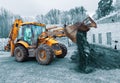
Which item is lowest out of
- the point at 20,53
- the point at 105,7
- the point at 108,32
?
the point at 20,53

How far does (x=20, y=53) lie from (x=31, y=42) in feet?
2.90

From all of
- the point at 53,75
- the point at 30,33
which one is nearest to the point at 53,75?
the point at 53,75

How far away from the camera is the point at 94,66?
32.9 feet

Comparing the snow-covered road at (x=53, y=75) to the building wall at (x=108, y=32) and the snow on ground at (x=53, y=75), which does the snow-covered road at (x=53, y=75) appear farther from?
the building wall at (x=108, y=32)

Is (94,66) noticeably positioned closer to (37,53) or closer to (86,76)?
(86,76)

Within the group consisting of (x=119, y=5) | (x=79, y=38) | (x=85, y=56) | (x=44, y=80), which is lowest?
(x=44, y=80)

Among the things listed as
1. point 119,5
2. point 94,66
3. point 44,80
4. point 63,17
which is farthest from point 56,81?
point 63,17

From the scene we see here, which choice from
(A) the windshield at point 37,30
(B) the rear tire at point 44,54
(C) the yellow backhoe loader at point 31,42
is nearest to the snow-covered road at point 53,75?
(B) the rear tire at point 44,54

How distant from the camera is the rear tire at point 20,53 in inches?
465

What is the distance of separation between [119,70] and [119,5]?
146 ft

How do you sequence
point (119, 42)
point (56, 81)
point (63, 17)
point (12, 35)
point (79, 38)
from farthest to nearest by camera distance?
point (63, 17) → point (119, 42) → point (12, 35) → point (79, 38) → point (56, 81)

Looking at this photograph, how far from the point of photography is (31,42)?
1206 centimetres

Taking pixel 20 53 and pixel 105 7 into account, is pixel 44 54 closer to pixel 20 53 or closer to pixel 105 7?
pixel 20 53

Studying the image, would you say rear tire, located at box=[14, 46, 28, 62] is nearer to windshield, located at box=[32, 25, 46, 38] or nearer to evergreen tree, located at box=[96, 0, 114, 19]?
windshield, located at box=[32, 25, 46, 38]
